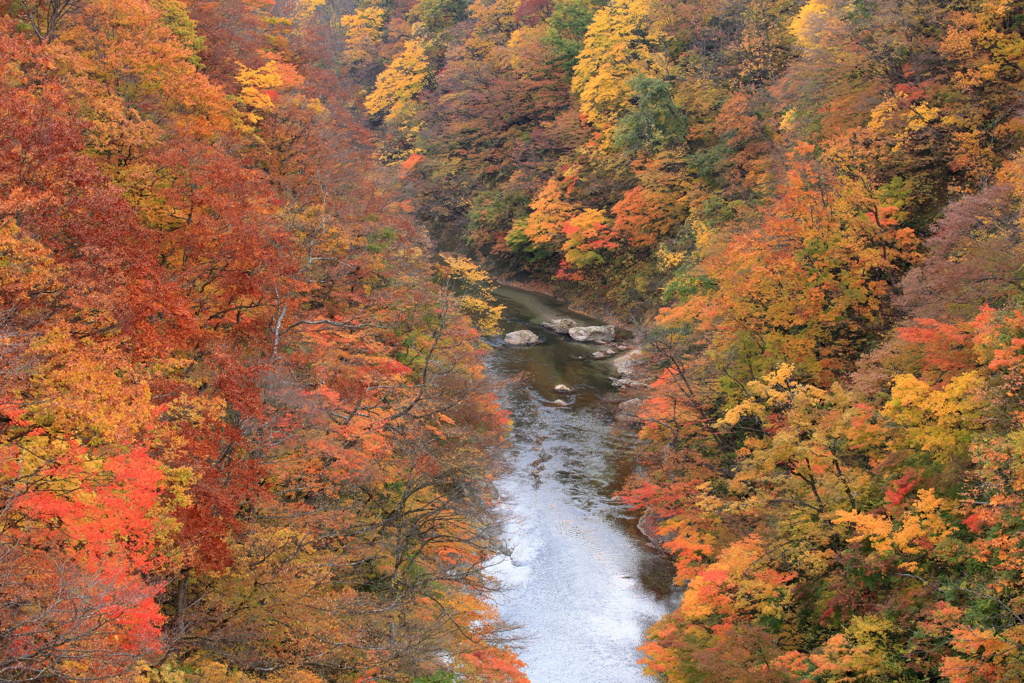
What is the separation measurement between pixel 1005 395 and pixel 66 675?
1294 centimetres

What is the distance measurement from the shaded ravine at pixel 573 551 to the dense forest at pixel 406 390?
1.09 meters

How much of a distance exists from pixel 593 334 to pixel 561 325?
2.13 meters

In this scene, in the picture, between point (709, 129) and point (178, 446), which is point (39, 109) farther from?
point (709, 129)

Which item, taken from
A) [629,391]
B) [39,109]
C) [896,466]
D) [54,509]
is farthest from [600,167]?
[54,509]

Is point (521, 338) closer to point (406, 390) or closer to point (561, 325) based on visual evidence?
point (561, 325)

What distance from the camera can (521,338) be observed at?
3588cm

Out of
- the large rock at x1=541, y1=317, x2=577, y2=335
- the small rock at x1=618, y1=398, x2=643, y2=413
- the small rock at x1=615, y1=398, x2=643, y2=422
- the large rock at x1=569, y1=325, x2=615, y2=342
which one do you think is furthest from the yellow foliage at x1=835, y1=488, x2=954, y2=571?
the large rock at x1=541, y1=317, x2=577, y2=335

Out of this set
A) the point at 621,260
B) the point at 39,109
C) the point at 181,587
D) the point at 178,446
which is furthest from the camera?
the point at 621,260

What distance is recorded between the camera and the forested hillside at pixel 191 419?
310 inches

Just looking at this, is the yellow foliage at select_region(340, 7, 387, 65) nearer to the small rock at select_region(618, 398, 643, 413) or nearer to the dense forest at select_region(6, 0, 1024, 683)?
the dense forest at select_region(6, 0, 1024, 683)

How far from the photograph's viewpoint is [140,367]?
1059cm

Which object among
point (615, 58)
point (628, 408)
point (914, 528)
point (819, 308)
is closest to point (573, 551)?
point (628, 408)

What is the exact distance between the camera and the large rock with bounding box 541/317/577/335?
37875 mm

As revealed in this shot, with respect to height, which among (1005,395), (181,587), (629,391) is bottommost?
(629,391)
